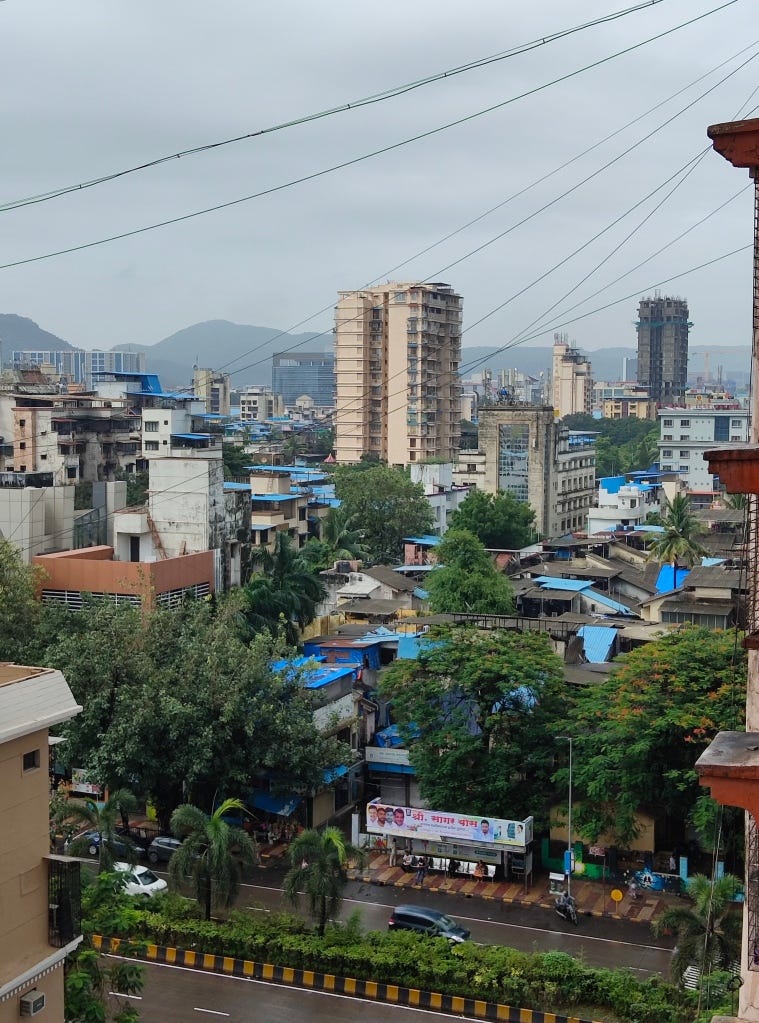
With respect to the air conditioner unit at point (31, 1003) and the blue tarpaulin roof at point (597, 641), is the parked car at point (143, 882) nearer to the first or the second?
the air conditioner unit at point (31, 1003)

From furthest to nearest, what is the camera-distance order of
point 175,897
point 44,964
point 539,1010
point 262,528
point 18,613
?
point 262,528, point 18,613, point 175,897, point 539,1010, point 44,964

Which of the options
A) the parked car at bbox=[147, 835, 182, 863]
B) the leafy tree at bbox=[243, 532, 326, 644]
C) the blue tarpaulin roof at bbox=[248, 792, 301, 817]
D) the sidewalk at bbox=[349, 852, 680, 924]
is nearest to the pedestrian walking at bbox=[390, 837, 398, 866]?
the sidewalk at bbox=[349, 852, 680, 924]

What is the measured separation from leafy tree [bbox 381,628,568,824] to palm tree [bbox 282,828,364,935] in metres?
4.40

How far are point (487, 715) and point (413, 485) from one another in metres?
29.5

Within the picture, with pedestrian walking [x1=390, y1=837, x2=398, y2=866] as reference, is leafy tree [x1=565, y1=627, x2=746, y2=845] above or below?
above

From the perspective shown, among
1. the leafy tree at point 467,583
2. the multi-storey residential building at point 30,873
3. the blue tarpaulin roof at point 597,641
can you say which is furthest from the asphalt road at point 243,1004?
the leafy tree at point 467,583

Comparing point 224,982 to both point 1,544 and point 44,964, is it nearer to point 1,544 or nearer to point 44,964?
point 44,964

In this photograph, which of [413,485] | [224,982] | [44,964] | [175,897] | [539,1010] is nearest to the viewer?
[44,964]

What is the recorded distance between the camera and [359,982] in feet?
51.1

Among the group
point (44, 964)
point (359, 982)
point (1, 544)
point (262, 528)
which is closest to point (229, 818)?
point (359, 982)

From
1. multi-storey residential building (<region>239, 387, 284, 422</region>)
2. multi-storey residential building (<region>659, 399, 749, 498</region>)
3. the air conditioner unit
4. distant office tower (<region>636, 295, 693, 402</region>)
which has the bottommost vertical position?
the air conditioner unit

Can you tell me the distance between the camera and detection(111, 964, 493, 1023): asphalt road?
49.0 feet

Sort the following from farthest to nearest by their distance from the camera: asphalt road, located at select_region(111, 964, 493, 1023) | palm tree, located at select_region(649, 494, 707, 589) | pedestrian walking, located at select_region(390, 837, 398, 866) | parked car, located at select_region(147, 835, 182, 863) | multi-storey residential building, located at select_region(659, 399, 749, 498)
A: multi-storey residential building, located at select_region(659, 399, 749, 498) < palm tree, located at select_region(649, 494, 707, 589) < pedestrian walking, located at select_region(390, 837, 398, 866) < parked car, located at select_region(147, 835, 182, 863) < asphalt road, located at select_region(111, 964, 493, 1023)

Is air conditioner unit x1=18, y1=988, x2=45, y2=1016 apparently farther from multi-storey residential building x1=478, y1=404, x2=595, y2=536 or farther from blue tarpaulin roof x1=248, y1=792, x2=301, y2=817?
multi-storey residential building x1=478, y1=404, x2=595, y2=536
